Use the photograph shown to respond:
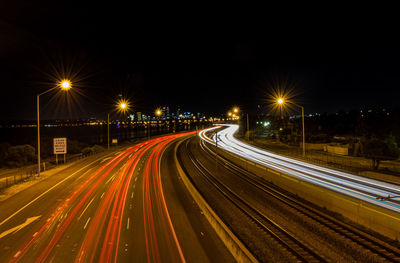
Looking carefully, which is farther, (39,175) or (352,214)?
(39,175)

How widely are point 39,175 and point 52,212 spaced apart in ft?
39.4

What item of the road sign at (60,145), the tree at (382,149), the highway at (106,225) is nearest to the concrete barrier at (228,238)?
the highway at (106,225)

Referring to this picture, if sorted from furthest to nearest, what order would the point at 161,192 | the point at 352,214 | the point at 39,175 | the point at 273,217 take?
the point at 39,175 → the point at 161,192 → the point at 273,217 → the point at 352,214

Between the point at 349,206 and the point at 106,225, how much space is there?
1317 centimetres

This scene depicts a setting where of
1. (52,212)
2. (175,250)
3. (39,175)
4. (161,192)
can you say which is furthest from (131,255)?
(39,175)

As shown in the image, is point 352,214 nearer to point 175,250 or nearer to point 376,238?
point 376,238

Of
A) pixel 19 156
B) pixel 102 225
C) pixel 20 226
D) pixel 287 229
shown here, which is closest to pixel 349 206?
pixel 287 229

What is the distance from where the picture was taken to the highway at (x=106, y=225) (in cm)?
984

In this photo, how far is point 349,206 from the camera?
1284 centimetres

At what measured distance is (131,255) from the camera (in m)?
9.77

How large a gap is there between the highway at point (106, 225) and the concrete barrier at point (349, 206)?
7.55 meters

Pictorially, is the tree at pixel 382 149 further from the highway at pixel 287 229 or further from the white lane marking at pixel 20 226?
the white lane marking at pixel 20 226

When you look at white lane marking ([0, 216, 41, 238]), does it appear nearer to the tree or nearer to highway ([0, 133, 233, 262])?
highway ([0, 133, 233, 262])

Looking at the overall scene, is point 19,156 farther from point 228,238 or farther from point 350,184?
point 350,184
